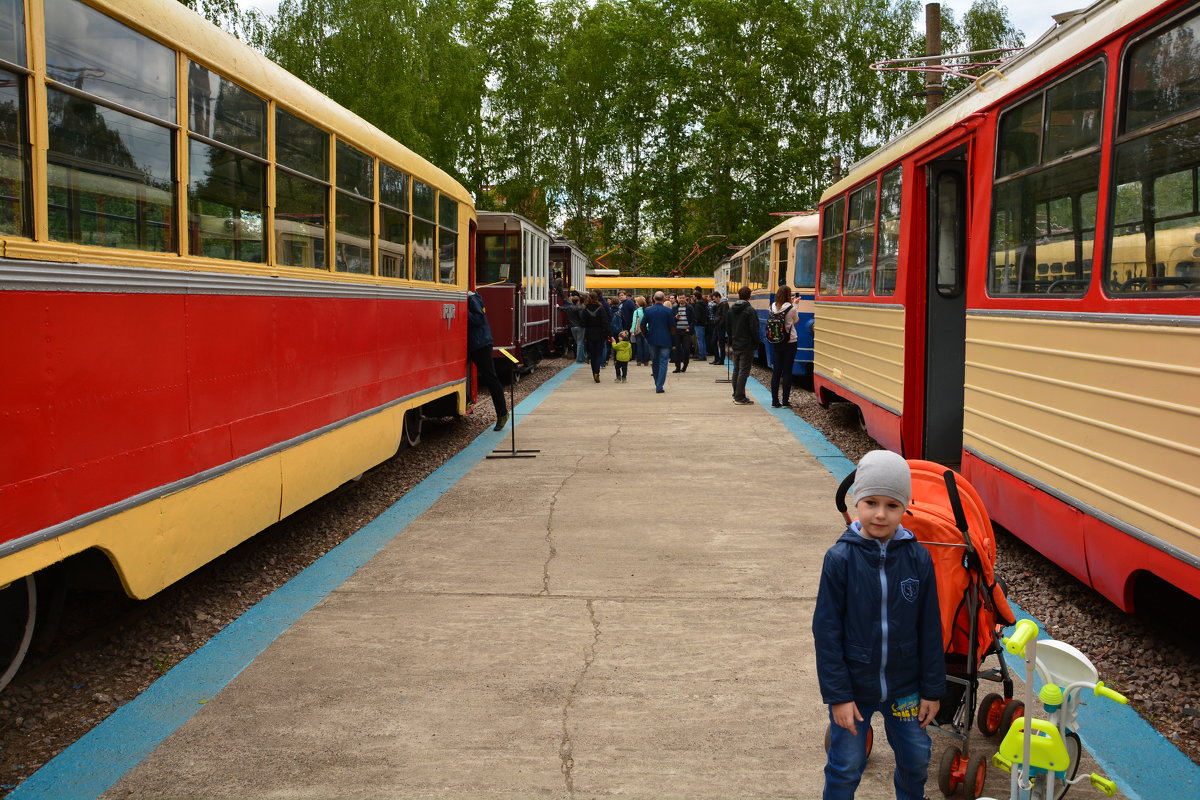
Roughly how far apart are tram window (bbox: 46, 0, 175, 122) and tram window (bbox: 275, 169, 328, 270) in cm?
142

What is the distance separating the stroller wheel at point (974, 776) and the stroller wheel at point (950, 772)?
0.12ft

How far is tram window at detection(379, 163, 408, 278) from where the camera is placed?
27.7ft

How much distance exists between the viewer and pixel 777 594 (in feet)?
17.9

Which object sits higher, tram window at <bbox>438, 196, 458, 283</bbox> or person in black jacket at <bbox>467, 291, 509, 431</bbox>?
tram window at <bbox>438, 196, 458, 283</bbox>

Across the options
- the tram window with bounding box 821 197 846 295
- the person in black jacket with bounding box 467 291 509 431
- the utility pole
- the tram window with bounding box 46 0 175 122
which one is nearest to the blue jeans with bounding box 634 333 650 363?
the utility pole

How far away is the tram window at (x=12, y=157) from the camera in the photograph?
11.4 feet

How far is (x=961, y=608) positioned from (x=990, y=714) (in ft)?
1.58

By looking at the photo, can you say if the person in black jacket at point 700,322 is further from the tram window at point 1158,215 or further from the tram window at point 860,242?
the tram window at point 1158,215

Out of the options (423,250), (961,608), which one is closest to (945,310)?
(423,250)

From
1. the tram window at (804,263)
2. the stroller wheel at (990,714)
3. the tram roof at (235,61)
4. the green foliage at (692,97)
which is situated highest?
the green foliage at (692,97)

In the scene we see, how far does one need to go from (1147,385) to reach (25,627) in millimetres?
4435

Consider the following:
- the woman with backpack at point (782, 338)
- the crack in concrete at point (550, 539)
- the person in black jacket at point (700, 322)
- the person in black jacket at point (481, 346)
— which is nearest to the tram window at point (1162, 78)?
the crack in concrete at point (550, 539)

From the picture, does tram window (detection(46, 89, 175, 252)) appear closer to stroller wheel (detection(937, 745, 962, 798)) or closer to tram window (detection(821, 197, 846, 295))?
stroller wheel (detection(937, 745, 962, 798))

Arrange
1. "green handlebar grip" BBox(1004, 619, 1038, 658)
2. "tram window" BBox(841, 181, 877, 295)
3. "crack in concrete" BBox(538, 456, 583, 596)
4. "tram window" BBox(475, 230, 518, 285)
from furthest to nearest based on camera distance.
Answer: "tram window" BBox(475, 230, 518, 285)
"tram window" BBox(841, 181, 877, 295)
"crack in concrete" BBox(538, 456, 583, 596)
"green handlebar grip" BBox(1004, 619, 1038, 658)
